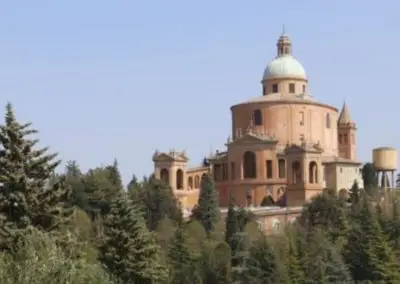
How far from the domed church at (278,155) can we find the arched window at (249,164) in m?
0.06

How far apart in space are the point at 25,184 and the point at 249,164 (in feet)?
162

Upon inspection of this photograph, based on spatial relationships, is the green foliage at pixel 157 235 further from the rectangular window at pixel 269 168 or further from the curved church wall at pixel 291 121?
the curved church wall at pixel 291 121

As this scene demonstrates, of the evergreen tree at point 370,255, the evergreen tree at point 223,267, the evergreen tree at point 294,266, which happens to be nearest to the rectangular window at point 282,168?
the evergreen tree at point 370,255

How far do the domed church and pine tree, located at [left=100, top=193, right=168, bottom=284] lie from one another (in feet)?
128

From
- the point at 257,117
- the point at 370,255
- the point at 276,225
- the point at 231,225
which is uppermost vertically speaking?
the point at 257,117

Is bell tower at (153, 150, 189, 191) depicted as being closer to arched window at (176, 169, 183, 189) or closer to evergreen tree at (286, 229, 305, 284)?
arched window at (176, 169, 183, 189)

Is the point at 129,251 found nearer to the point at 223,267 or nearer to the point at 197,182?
the point at 223,267

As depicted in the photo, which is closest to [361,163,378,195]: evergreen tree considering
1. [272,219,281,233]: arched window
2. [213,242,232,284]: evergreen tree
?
[272,219,281,233]: arched window

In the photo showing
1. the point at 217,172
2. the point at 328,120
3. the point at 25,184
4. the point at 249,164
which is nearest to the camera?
the point at 25,184

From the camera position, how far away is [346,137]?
77250 millimetres

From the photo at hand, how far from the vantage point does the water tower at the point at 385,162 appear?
71.8m

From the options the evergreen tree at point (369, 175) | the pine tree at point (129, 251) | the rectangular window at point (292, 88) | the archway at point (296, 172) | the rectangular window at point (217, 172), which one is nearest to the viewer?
the pine tree at point (129, 251)

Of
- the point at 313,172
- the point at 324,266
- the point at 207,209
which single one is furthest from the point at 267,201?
the point at 324,266

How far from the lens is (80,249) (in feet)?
72.4
